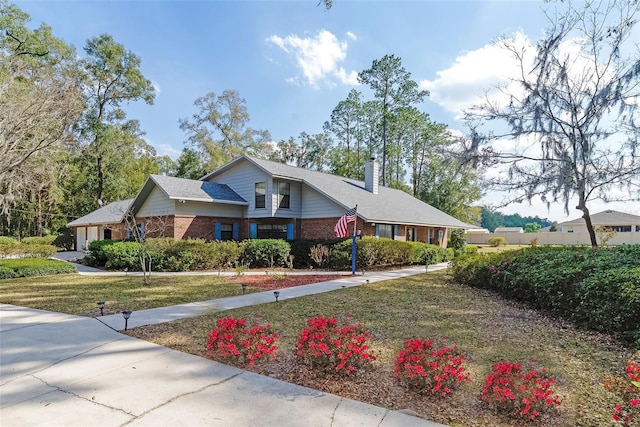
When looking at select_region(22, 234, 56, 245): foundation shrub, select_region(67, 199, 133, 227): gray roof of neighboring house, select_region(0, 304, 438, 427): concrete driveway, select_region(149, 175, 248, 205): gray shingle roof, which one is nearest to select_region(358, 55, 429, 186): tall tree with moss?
select_region(149, 175, 248, 205): gray shingle roof

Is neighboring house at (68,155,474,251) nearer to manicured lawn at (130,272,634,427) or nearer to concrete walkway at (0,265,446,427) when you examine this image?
manicured lawn at (130,272,634,427)

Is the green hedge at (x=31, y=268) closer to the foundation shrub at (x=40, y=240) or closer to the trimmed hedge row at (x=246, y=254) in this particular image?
the trimmed hedge row at (x=246, y=254)

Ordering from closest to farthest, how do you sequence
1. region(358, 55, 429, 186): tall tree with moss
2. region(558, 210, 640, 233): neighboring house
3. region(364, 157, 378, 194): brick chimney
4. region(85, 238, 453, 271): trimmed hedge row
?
region(85, 238, 453, 271): trimmed hedge row, region(364, 157, 378, 194): brick chimney, region(358, 55, 429, 186): tall tree with moss, region(558, 210, 640, 233): neighboring house

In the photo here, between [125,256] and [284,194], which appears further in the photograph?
[284,194]

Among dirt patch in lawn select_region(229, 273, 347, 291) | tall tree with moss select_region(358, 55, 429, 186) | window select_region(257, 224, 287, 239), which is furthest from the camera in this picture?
tall tree with moss select_region(358, 55, 429, 186)

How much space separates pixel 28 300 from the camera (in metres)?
8.98

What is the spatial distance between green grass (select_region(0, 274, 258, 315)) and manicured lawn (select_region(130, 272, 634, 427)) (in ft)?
7.72

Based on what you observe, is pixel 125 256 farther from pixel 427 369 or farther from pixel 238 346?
pixel 427 369

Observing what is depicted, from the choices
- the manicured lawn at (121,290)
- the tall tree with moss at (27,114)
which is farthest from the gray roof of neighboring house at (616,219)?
the tall tree with moss at (27,114)

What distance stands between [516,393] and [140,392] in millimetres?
3780

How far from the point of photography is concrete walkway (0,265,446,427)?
321 cm

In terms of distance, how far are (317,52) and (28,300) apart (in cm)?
1206

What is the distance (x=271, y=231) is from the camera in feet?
69.7

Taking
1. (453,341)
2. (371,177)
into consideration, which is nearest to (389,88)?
(371,177)
